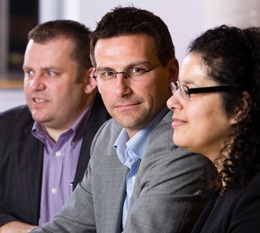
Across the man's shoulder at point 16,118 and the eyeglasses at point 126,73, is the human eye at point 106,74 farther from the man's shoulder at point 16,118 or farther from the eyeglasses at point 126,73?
the man's shoulder at point 16,118

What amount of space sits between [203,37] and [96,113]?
4.01 ft

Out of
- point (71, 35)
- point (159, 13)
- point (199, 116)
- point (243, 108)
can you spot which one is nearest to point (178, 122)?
point (199, 116)

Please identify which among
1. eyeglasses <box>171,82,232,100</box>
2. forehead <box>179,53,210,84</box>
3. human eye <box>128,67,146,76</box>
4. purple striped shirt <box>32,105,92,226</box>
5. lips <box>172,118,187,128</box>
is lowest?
purple striped shirt <box>32,105,92,226</box>

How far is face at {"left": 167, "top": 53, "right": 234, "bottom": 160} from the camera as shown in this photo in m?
1.90

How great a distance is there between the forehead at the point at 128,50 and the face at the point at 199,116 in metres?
0.43

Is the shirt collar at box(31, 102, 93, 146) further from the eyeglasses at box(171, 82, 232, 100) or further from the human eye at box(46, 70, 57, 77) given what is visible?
the eyeglasses at box(171, 82, 232, 100)

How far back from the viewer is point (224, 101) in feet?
6.19

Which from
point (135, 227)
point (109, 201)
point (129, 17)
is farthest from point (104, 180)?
point (129, 17)

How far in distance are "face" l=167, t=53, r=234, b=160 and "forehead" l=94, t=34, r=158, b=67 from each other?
0.43 meters

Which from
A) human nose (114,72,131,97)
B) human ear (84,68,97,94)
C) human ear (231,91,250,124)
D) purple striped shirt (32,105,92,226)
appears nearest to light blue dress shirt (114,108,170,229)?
human nose (114,72,131,97)

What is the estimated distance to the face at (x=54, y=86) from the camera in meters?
3.17

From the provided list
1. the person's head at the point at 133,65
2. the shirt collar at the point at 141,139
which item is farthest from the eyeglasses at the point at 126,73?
the shirt collar at the point at 141,139

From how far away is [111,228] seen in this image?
2.42 meters

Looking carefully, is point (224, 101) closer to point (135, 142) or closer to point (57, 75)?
point (135, 142)
